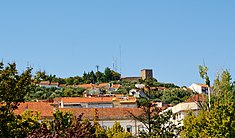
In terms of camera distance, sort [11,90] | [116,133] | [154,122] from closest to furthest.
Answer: [11,90] → [154,122] → [116,133]

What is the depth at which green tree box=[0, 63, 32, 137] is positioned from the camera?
2030 centimetres

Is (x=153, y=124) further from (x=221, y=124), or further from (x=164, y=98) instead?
(x=164, y=98)

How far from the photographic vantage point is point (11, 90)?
20562mm

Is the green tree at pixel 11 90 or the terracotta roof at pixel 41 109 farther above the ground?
the terracotta roof at pixel 41 109

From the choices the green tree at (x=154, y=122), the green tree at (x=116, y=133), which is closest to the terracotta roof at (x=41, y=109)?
the green tree at (x=116, y=133)

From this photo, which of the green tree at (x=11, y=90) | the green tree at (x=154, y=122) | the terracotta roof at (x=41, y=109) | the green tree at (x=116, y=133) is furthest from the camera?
the terracotta roof at (x=41, y=109)

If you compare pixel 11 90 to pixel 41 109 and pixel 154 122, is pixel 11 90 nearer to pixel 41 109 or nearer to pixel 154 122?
pixel 154 122

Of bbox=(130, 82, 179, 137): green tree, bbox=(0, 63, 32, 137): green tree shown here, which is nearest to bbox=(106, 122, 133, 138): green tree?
bbox=(130, 82, 179, 137): green tree

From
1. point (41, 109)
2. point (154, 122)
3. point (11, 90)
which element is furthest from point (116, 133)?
point (11, 90)

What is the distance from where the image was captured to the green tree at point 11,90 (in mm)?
20297

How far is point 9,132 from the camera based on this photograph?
789 inches

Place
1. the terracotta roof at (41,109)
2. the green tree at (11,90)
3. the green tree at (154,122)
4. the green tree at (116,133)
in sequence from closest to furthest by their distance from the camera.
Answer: the green tree at (11,90)
the green tree at (154,122)
the green tree at (116,133)
the terracotta roof at (41,109)

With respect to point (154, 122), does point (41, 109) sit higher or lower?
higher

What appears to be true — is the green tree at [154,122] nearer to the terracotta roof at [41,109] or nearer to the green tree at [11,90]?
the green tree at [11,90]
